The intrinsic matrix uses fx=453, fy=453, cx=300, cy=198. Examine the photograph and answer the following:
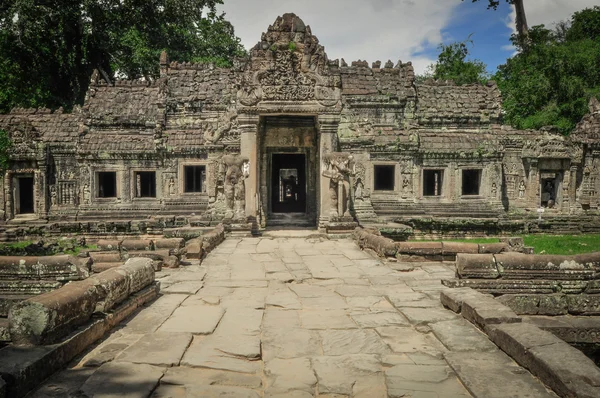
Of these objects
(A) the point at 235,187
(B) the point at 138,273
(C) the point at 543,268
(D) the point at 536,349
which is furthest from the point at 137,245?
(D) the point at 536,349

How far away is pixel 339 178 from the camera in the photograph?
12.3m

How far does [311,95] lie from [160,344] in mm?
9739

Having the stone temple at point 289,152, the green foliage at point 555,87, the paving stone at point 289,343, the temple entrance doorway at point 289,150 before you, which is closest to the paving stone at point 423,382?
the paving stone at point 289,343

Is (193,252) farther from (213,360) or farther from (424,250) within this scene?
(213,360)

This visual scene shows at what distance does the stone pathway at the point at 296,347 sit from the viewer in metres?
3.29

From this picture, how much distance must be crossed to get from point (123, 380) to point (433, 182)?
702 inches

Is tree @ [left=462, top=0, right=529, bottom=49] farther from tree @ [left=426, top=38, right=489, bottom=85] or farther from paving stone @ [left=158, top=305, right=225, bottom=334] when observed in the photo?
paving stone @ [left=158, top=305, right=225, bottom=334]

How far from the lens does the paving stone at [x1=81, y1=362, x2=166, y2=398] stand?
3120 mm

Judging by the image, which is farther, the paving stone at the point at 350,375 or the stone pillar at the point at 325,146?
the stone pillar at the point at 325,146

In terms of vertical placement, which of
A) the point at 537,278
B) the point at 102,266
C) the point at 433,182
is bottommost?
the point at 102,266

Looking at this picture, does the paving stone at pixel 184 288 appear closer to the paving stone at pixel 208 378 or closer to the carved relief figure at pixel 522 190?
the paving stone at pixel 208 378

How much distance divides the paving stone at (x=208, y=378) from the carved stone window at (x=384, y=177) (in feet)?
50.2

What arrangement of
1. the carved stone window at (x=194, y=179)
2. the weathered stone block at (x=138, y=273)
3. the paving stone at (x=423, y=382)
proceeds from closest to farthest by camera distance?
the paving stone at (x=423, y=382) → the weathered stone block at (x=138, y=273) → the carved stone window at (x=194, y=179)

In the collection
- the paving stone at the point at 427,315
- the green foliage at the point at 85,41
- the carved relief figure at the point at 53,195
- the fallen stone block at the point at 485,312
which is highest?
the green foliage at the point at 85,41
